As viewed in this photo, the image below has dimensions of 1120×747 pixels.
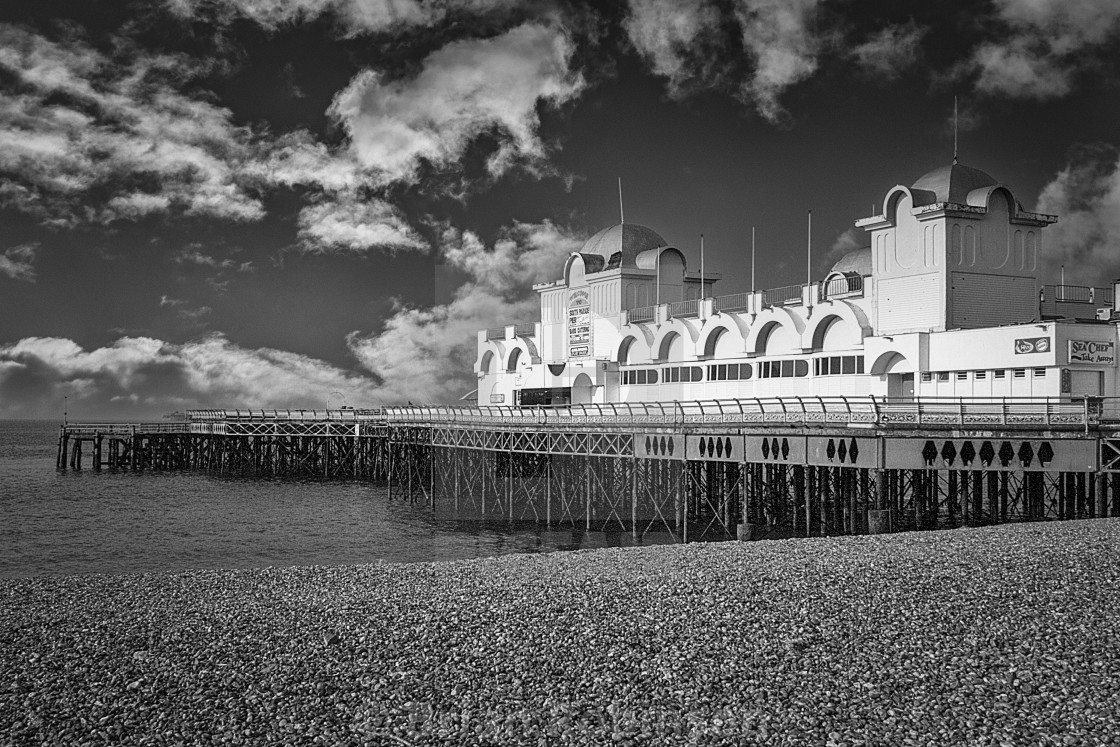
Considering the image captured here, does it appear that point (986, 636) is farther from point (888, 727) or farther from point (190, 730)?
point (190, 730)

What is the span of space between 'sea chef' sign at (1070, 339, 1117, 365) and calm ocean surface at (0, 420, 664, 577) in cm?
1387

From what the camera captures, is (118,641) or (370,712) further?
(118,641)

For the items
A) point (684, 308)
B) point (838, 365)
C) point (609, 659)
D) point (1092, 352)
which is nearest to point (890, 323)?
point (838, 365)

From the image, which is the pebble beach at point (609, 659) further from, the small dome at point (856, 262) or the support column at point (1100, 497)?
the small dome at point (856, 262)

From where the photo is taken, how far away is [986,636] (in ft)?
41.3

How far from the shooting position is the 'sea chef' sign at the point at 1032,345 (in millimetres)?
30422

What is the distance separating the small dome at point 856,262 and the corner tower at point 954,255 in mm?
7776

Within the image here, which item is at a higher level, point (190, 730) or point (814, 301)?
point (814, 301)

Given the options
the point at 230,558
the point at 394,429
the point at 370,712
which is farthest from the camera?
the point at 394,429

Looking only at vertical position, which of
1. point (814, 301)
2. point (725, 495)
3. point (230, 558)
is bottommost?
point (230, 558)

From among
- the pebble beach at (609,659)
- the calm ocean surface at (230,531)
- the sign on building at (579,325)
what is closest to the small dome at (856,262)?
the sign on building at (579,325)

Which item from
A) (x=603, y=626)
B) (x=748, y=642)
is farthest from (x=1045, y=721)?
(x=603, y=626)

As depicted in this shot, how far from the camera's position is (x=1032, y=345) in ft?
101

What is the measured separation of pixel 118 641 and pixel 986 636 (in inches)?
434
